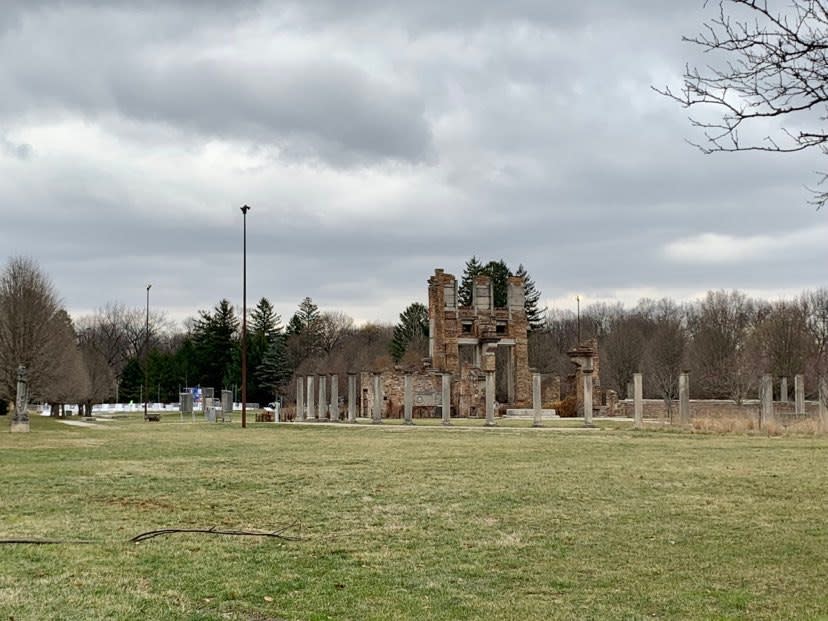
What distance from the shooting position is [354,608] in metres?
7.27

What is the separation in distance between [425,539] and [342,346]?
324 feet

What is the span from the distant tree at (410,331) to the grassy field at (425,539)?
74.6 meters

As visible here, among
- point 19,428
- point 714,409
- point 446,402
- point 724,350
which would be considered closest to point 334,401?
point 446,402

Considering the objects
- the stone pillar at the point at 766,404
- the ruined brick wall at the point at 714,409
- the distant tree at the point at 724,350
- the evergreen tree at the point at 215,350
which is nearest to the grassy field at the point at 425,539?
the stone pillar at the point at 766,404

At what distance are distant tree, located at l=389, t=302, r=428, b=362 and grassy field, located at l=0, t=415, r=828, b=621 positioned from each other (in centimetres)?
7456

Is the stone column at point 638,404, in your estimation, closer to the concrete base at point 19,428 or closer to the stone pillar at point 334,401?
the stone pillar at point 334,401

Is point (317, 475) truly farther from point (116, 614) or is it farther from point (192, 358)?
point (192, 358)

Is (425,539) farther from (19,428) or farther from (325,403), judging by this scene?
(325,403)

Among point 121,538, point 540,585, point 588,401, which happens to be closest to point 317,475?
point 121,538

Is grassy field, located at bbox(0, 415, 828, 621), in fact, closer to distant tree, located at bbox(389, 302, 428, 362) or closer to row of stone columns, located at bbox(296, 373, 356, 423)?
row of stone columns, located at bbox(296, 373, 356, 423)

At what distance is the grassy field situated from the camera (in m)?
Result: 7.43

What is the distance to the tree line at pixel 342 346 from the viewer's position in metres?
43.8

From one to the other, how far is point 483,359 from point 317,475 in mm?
44334

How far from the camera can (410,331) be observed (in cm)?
9856
